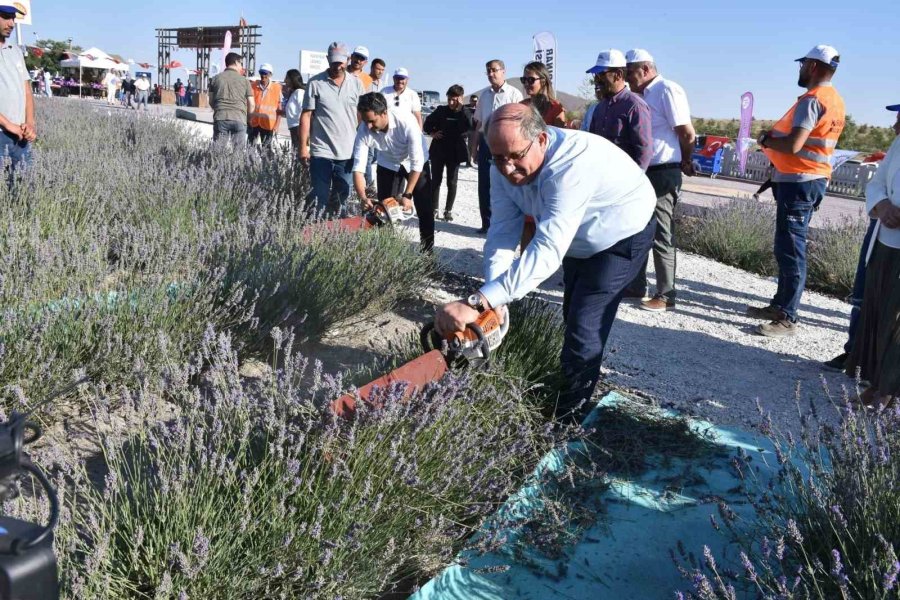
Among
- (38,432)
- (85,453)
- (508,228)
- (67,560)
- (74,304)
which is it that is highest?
(508,228)

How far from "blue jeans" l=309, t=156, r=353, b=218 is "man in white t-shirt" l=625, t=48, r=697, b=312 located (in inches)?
98.0

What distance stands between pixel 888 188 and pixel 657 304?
2105 millimetres

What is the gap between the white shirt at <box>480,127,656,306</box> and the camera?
2.53 m

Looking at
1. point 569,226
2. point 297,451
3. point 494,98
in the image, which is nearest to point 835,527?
point 569,226

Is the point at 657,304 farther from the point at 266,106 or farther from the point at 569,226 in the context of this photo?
the point at 266,106

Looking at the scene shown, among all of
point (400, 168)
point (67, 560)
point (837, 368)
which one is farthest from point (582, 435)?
point (400, 168)

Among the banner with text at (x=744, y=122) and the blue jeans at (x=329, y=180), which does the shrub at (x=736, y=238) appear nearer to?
the blue jeans at (x=329, y=180)

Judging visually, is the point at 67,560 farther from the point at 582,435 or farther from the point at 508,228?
the point at 508,228

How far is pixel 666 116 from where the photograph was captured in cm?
491

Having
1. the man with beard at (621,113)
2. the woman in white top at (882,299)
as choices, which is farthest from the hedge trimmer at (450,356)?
the man with beard at (621,113)

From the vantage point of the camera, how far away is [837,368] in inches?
176

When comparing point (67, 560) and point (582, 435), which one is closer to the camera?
point (67, 560)

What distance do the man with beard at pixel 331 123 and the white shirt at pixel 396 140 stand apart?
0.66 meters

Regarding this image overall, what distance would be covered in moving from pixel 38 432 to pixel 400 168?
15.5 feet
